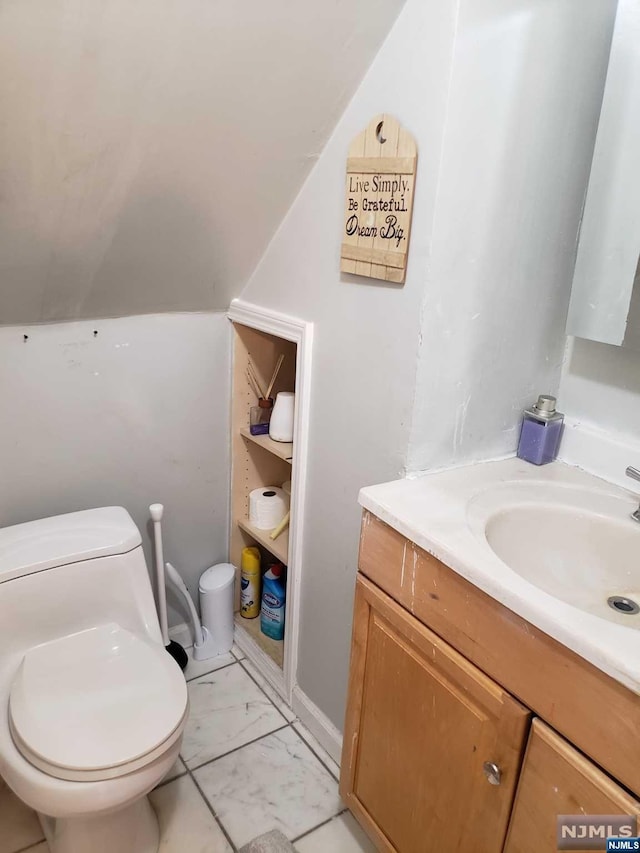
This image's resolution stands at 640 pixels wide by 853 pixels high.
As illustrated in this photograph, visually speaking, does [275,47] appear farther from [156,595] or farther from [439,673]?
[156,595]

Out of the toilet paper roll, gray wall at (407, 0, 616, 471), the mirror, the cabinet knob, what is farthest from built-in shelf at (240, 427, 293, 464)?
the cabinet knob

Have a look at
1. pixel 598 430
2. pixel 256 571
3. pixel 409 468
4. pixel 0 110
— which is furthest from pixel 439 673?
pixel 0 110

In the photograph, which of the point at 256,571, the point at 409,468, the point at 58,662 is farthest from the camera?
the point at 256,571

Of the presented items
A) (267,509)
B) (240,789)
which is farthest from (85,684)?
(267,509)

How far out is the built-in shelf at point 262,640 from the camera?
1.88 m

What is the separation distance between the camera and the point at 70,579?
4.61 feet

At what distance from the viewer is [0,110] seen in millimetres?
1055

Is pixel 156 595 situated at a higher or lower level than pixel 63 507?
lower

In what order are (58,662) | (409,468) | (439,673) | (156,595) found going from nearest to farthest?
(439,673) < (409,468) < (58,662) < (156,595)

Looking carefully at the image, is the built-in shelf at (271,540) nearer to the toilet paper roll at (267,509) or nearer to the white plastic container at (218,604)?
the toilet paper roll at (267,509)

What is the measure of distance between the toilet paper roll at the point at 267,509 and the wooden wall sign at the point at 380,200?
2.87ft

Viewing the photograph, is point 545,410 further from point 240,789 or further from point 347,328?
point 240,789

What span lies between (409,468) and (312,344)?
413mm

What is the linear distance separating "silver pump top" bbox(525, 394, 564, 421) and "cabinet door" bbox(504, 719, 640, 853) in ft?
2.12
